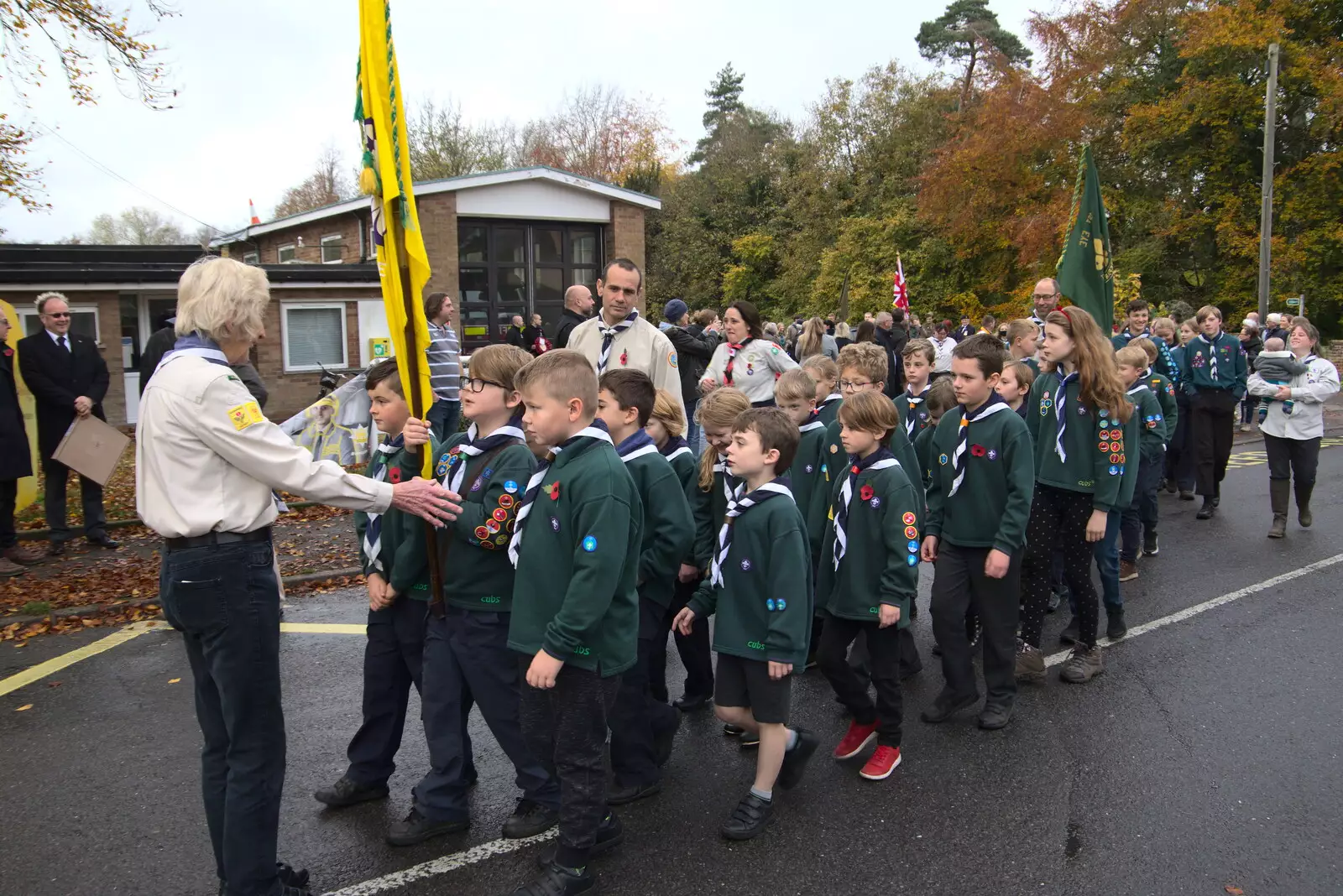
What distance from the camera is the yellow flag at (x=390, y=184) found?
3.34 metres

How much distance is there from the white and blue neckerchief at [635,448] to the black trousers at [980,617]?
1.81 metres

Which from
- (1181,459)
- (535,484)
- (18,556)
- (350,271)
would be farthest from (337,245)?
(535,484)

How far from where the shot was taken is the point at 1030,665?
5.54 m

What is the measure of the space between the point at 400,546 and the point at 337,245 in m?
21.2

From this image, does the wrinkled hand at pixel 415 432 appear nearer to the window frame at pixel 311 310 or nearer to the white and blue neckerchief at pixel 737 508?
the white and blue neckerchief at pixel 737 508

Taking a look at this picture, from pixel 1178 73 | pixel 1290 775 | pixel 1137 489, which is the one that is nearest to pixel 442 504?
pixel 1290 775

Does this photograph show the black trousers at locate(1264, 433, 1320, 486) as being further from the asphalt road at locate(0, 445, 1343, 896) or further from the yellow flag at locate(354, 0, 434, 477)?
the yellow flag at locate(354, 0, 434, 477)

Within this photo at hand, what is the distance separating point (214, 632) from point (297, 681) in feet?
9.06

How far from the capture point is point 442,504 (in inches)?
139

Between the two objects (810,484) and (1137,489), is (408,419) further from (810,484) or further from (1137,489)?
(1137,489)

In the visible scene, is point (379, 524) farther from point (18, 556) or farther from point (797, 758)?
point (18, 556)

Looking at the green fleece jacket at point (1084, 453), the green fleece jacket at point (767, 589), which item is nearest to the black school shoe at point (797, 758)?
the green fleece jacket at point (767, 589)

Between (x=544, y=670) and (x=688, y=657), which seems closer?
(x=544, y=670)

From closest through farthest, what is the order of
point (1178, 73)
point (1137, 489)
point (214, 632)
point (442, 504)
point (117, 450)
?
1. point (214, 632)
2. point (442, 504)
3. point (1137, 489)
4. point (117, 450)
5. point (1178, 73)
